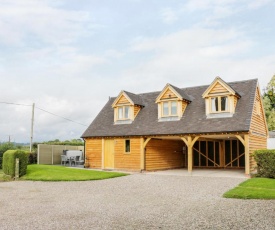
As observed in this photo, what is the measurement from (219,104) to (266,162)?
5.57 metres

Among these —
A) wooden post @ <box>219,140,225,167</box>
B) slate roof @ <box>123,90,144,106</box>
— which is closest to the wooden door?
slate roof @ <box>123,90,144,106</box>

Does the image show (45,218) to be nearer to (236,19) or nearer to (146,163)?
(236,19)

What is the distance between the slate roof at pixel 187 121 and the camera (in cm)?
2095

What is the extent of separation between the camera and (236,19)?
1691cm

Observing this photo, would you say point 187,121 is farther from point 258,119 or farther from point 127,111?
point 127,111

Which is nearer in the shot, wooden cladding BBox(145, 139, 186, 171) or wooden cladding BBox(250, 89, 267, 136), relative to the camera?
wooden cladding BBox(250, 89, 267, 136)

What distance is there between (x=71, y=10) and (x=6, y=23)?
430cm

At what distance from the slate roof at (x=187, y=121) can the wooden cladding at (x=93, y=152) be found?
2.24 ft

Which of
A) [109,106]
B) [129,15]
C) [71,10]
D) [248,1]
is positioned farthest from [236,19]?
→ [109,106]

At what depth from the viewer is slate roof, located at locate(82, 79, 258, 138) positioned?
21.0 meters

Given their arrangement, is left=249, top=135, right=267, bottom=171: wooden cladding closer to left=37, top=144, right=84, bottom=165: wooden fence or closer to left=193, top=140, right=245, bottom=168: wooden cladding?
left=193, top=140, right=245, bottom=168: wooden cladding

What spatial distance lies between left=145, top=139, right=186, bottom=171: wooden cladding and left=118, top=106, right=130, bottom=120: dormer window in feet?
11.2

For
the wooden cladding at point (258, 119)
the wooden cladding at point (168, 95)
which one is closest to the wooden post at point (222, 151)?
the wooden cladding at point (258, 119)

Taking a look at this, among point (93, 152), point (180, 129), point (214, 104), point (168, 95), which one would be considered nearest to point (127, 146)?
point (93, 152)
